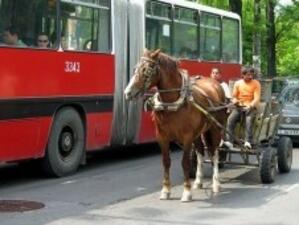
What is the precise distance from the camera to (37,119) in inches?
489

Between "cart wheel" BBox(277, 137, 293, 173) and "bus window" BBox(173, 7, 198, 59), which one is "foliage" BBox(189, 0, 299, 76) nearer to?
"bus window" BBox(173, 7, 198, 59)

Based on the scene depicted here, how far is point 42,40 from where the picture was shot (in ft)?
41.5

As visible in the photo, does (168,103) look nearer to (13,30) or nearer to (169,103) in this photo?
(169,103)

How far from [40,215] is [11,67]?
2950mm

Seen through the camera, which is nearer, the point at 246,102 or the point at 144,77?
the point at 144,77

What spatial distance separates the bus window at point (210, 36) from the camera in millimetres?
19000

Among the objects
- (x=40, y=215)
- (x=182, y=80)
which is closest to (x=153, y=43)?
(x=182, y=80)

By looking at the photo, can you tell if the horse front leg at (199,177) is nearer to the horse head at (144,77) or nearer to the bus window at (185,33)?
the horse head at (144,77)

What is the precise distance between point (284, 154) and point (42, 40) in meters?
4.74

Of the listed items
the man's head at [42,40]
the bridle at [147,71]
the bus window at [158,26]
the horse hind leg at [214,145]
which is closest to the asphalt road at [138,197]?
the horse hind leg at [214,145]

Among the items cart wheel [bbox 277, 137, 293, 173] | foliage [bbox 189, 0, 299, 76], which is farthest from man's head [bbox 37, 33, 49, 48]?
foliage [bbox 189, 0, 299, 76]

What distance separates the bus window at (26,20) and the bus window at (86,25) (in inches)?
16.5

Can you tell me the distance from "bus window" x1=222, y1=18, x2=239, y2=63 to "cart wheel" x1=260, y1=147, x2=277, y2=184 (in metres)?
8.25

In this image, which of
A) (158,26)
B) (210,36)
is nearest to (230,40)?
(210,36)
